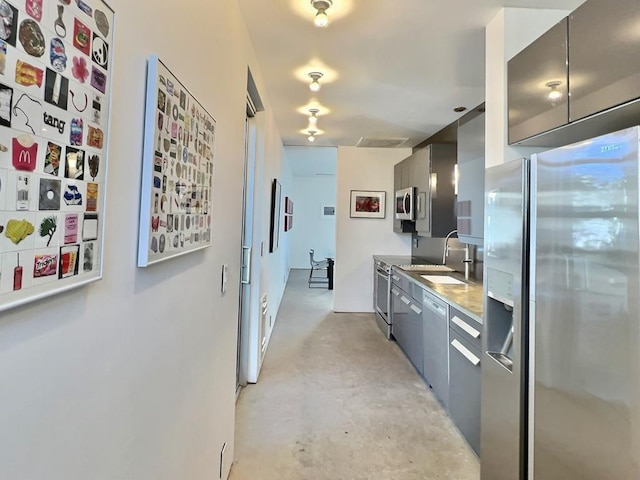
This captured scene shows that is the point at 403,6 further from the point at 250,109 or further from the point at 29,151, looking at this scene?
the point at 29,151

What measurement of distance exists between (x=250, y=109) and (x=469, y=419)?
277 cm

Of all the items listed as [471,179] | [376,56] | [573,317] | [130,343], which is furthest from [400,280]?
[130,343]

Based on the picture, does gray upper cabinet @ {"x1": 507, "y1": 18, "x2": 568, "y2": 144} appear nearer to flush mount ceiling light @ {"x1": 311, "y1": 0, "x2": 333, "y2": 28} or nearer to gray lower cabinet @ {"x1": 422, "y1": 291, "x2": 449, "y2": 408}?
flush mount ceiling light @ {"x1": 311, "y1": 0, "x2": 333, "y2": 28}

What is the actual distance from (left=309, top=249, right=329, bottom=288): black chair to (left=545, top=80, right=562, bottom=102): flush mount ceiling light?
648 cm

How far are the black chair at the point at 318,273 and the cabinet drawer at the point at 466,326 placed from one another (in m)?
5.41

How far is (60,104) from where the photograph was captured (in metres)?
0.55

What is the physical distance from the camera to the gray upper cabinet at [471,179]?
2.59 m

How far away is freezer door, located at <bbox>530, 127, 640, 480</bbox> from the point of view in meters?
1.03

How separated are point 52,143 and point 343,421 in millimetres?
2498

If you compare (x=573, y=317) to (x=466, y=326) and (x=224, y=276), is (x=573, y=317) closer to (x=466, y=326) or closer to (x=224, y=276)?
(x=466, y=326)

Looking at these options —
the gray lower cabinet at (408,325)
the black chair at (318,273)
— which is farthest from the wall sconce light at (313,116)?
the black chair at (318,273)

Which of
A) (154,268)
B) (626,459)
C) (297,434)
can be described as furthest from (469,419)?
(154,268)

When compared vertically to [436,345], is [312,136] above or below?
above

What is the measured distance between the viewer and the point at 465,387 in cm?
229
